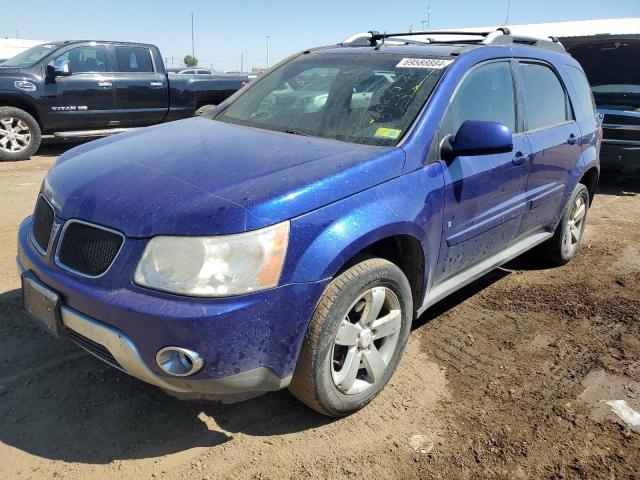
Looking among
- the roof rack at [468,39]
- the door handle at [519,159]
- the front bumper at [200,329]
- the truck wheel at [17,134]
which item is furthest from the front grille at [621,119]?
the truck wheel at [17,134]

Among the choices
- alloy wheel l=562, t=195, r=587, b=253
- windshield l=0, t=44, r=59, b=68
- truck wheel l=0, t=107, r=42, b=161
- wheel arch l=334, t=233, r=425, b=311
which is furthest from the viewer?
windshield l=0, t=44, r=59, b=68

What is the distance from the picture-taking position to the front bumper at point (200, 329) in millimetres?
2090

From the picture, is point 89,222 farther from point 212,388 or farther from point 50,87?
point 50,87

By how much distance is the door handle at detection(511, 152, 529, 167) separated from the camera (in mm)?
3514

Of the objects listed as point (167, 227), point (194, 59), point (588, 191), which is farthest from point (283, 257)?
point (194, 59)

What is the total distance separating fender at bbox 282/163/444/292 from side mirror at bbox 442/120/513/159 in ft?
0.46

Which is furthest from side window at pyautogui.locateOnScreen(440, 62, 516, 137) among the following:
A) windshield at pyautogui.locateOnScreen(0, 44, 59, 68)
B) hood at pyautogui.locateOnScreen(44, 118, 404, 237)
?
windshield at pyautogui.locateOnScreen(0, 44, 59, 68)

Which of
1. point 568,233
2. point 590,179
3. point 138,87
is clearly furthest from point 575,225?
point 138,87

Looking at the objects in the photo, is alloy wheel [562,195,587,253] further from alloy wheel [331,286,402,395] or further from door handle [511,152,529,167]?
alloy wheel [331,286,402,395]

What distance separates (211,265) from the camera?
6.95 ft

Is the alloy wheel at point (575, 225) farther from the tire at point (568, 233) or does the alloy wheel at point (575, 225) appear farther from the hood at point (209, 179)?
the hood at point (209, 179)

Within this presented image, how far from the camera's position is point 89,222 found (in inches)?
92.4

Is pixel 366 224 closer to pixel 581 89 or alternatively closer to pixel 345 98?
pixel 345 98

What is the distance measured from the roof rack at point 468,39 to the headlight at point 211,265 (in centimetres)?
220
